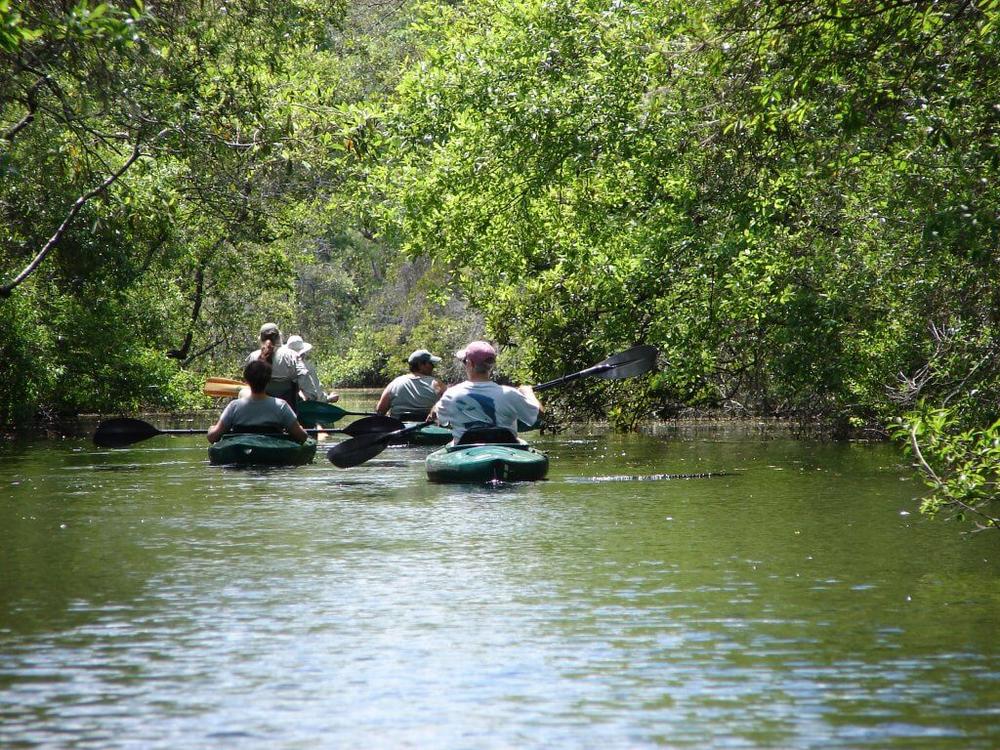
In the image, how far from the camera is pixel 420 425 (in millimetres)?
19219

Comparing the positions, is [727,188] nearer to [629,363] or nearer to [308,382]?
[629,363]

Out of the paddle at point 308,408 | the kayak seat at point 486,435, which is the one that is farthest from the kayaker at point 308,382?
the kayak seat at point 486,435

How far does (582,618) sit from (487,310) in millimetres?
21160

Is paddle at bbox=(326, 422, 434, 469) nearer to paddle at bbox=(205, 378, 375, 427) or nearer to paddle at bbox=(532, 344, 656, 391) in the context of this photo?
paddle at bbox=(532, 344, 656, 391)

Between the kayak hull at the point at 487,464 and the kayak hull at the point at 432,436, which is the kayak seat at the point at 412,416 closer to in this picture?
the kayak hull at the point at 432,436

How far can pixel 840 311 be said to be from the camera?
2242cm

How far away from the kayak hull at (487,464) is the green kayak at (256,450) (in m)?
3.14

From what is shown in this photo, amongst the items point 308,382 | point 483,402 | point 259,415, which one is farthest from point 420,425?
point 308,382

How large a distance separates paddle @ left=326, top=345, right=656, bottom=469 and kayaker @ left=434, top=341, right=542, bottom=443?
173cm

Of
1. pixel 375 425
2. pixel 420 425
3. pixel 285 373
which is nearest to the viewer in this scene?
pixel 420 425

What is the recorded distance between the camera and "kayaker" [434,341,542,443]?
55.8ft

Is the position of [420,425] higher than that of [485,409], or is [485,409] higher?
[485,409]

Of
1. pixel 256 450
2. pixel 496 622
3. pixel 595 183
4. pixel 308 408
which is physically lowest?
pixel 496 622

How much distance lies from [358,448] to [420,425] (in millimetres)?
875
